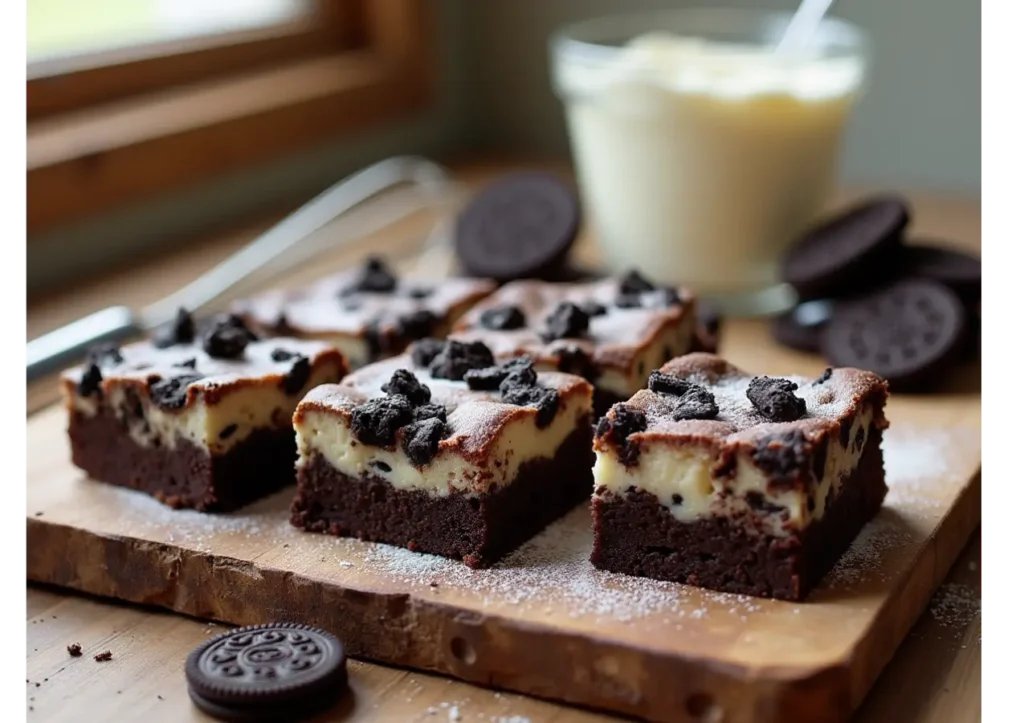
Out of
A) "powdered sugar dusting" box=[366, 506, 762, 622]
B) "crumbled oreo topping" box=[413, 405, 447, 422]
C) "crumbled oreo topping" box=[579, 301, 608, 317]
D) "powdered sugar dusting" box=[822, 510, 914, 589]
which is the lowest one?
"powdered sugar dusting" box=[366, 506, 762, 622]

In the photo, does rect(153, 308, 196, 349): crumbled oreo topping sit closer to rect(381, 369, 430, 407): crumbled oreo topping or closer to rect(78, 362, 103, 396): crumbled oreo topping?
rect(78, 362, 103, 396): crumbled oreo topping

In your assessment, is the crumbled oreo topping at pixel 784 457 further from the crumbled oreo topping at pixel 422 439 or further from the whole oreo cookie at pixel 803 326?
the whole oreo cookie at pixel 803 326

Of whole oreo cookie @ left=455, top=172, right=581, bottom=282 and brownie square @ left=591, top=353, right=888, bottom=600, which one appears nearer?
Answer: brownie square @ left=591, top=353, right=888, bottom=600

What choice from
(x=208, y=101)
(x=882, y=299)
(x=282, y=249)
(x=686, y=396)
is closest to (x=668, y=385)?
(x=686, y=396)

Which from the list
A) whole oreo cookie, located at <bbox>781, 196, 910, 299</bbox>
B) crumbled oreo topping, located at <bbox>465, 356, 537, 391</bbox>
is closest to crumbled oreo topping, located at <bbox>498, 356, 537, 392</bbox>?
crumbled oreo topping, located at <bbox>465, 356, 537, 391</bbox>

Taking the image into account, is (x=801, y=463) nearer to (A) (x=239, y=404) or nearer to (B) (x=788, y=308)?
(A) (x=239, y=404)

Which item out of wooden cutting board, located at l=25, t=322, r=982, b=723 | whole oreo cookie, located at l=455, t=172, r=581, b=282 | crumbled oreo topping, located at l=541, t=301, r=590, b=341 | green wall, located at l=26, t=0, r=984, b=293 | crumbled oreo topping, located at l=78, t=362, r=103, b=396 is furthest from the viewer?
green wall, located at l=26, t=0, r=984, b=293

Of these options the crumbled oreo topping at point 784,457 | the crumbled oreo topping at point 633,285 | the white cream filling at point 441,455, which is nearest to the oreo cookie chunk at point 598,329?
the crumbled oreo topping at point 633,285

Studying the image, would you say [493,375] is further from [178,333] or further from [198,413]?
[178,333]
